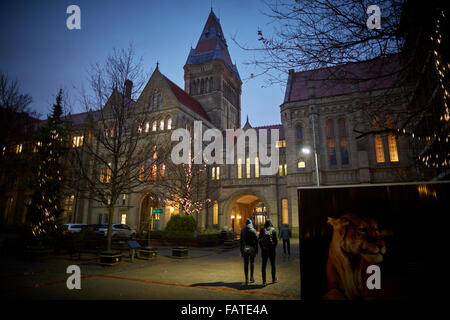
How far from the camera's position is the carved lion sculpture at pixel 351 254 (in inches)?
179

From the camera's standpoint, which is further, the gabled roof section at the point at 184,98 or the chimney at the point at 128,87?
the gabled roof section at the point at 184,98

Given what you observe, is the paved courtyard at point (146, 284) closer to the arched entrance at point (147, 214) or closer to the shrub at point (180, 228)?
the shrub at point (180, 228)

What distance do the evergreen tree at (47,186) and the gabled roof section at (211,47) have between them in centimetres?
3635

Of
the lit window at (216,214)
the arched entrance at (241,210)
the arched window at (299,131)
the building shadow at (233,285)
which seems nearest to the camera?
the building shadow at (233,285)

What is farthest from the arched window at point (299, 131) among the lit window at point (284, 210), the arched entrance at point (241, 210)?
the arched entrance at point (241, 210)

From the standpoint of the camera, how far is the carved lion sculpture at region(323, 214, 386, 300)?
14.9 feet

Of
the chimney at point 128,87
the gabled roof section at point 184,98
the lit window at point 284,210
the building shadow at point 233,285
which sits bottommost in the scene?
the building shadow at point 233,285

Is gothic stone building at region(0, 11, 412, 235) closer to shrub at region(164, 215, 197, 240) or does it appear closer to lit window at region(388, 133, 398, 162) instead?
lit window at region(388, 133, 398, 162)

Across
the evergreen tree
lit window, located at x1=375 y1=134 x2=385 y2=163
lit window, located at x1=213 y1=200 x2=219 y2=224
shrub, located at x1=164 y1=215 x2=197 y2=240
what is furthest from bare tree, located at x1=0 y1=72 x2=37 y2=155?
lit window, located at x1=375 y1=134 x2=385 y2=163

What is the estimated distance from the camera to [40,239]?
13.4 m

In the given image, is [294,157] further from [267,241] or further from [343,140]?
[267,241]

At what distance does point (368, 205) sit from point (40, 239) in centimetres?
1597

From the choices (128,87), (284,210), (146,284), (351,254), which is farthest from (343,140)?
(146,284)
